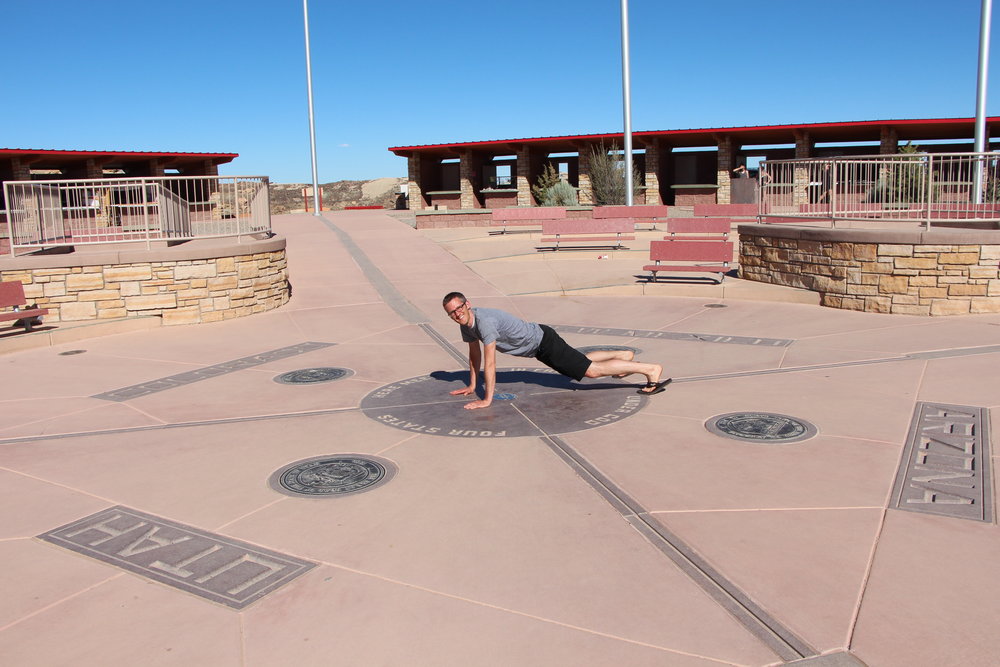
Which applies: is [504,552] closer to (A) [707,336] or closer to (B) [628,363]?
(B) [628,363]

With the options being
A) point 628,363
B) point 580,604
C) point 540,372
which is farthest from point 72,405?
point 580,604

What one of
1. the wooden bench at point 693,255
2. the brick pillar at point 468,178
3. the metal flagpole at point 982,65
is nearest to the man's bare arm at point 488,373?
the wooden bench at point 693,255

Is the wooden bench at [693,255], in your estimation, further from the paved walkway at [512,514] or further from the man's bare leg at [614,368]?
the man's bare leg at [614,368]

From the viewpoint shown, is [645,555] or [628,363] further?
[628,363]

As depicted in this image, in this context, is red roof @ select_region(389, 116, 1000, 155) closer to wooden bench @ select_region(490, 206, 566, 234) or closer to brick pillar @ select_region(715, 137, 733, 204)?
brick pillar @ select_region(715, 137, 733, 204)

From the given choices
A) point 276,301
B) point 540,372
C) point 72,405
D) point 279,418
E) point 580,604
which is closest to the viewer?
point 580,604

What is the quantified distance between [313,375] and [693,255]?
25.4 feet

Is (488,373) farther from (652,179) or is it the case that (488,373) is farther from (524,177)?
(524,177)

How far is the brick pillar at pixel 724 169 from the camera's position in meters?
31.9

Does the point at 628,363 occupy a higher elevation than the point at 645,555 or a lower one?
higher

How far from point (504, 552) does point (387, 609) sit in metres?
0.75

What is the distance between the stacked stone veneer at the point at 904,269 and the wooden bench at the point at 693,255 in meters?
1.54

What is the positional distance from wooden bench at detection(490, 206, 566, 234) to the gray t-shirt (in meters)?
16.2

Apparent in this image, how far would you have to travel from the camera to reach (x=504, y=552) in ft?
13.5
